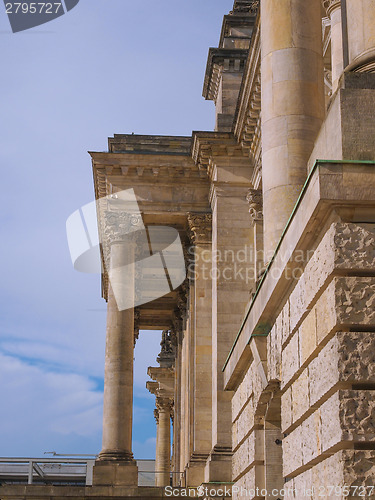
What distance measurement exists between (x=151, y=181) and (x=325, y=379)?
104ft

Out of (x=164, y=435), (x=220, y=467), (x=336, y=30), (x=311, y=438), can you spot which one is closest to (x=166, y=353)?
(x=164, y=435)

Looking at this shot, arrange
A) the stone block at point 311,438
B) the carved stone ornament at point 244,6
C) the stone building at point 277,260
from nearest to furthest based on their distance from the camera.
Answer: the stone building at point 277,260 < the stone block at point 311,438 < the carved stone ornament at point 244,6

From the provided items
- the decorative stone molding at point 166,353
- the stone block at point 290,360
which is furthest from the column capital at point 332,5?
the decorative stone molding at point 166,353

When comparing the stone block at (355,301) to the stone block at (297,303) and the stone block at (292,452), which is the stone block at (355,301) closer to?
the stone block at (297,303)

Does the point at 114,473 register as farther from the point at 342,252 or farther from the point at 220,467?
the point at 342,252

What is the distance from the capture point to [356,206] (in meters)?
12.2

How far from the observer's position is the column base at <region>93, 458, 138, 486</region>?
40.7 meters

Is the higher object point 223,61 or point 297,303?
point 223,61

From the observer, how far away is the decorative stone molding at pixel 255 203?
38.2m

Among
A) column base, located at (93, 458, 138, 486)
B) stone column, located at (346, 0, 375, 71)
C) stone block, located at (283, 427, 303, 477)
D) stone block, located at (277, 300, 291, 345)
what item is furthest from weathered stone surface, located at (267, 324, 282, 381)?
column base, located at (93, 458, 138, 486)

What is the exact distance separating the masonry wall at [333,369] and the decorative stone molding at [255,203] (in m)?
23.9

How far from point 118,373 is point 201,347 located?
3.97 metres

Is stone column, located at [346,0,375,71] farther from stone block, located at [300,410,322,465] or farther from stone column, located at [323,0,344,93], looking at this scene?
stone column, located at [323,0,344,93]

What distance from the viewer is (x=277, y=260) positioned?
49.5 ft
